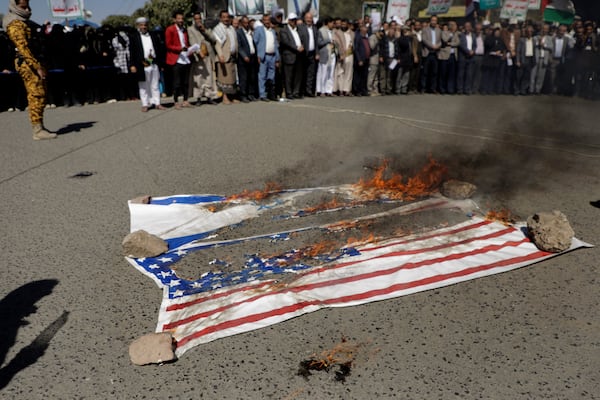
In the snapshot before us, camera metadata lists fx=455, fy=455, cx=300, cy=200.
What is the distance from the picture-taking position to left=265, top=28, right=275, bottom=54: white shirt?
37.6 feet

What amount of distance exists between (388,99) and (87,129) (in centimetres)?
786

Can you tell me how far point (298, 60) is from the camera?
12.4 metres

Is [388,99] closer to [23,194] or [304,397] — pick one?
[23,194]

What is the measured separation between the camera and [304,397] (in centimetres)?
235

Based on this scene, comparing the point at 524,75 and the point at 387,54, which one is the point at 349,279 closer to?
the point at 387,54

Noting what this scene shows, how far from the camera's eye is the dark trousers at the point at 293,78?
40.5ft

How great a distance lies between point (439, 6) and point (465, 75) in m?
3.89

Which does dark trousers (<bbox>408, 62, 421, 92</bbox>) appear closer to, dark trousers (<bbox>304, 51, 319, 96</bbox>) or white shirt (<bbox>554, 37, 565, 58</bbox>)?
dark trousers (<bbox>304, 51, 319, 96</bbox>)

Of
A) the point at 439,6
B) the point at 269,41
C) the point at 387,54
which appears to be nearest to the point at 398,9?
the point at 439,6

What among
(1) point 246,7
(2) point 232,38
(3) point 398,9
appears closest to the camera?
(2) point 232,38

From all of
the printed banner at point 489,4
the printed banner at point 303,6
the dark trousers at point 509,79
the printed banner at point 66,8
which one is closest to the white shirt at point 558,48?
the dark trousers at point 509,79

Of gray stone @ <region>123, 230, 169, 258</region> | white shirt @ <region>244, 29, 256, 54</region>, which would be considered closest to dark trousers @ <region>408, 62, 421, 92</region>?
white shirt @ <region>244, 29, 256, 54</region>

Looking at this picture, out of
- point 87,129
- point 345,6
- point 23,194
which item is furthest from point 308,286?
point 345,6

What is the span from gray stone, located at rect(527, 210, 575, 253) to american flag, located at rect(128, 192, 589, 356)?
78 mm
